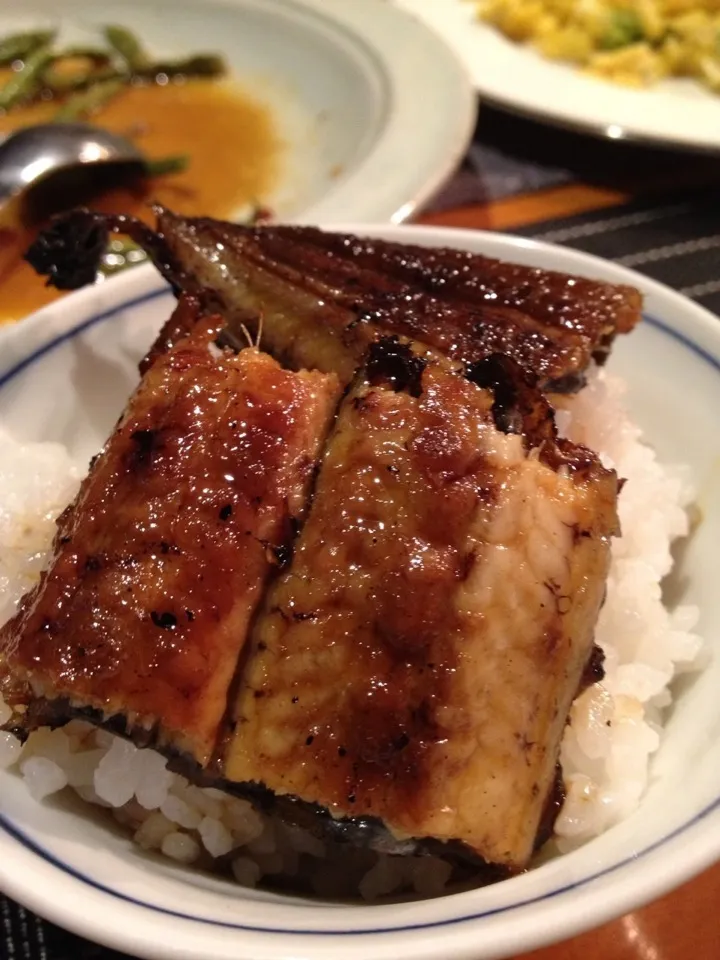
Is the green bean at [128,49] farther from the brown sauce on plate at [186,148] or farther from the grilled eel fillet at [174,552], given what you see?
the grilled eel fillet at [174,552]

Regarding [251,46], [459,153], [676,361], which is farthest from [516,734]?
[251,46]

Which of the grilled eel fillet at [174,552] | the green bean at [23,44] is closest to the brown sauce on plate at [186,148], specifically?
the green bean at [23,44]

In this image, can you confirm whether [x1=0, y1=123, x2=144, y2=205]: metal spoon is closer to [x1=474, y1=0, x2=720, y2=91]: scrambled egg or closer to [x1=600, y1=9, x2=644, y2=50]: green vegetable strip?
[x1=474, y1=0, x2=720, y2=91]: scrambled egg

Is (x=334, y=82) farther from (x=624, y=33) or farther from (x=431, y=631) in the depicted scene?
(x=431, y=631)

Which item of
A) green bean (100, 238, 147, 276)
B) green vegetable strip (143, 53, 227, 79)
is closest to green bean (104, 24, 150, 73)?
green vegetable strip (143, 53, 227, 79)

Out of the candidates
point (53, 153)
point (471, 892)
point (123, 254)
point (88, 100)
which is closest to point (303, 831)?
point (471, 892)
